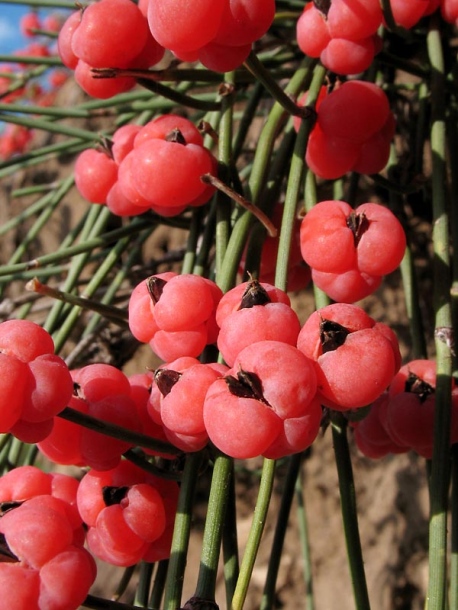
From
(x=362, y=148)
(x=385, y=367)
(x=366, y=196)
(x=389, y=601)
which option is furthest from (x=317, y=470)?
(x=385, y=367)

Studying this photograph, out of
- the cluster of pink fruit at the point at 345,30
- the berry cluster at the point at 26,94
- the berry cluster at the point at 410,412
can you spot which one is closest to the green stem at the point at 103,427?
the berry cluster at the point at 410,412

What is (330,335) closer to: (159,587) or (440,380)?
(440,380)

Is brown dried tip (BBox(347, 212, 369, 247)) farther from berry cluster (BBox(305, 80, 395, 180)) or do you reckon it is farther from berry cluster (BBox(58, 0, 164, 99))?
berry cluster (BBox(58, 0, 164, 99))

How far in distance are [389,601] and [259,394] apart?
3.29ft

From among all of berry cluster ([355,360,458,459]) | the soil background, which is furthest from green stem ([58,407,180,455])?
the soil background

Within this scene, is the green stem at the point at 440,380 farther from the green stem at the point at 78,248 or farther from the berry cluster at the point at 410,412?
the green stem at the point at 78,248

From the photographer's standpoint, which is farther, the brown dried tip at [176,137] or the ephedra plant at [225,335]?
the brown dried tip at [176,137]

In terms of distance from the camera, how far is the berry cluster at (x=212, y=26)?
450 mm

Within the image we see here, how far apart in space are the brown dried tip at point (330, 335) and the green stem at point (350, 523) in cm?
14

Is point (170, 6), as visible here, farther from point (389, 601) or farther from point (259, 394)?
point (389, 601)

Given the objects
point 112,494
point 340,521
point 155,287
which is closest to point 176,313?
point 155,287

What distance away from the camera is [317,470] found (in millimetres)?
1287

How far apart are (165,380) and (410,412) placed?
22 centimetres

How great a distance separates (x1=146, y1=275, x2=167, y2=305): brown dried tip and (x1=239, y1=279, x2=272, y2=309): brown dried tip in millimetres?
81
